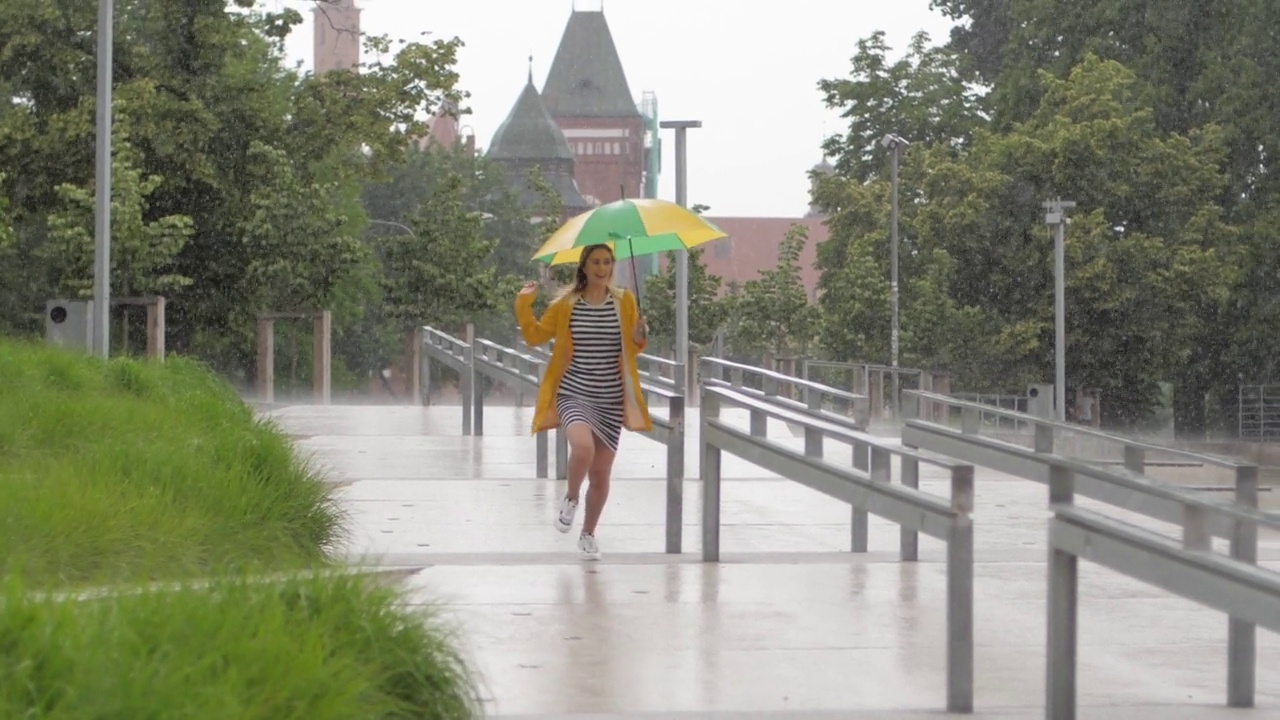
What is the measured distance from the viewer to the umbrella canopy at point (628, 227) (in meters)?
10.7

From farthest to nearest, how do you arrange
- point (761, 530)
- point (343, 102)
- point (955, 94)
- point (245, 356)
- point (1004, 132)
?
point (955, 94) < point (1004, 132) < point (245, 356) < point (343, 102) < point (761, 530)

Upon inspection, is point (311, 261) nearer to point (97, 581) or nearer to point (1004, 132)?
point (1004, 132)

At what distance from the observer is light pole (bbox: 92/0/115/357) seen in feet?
84.3

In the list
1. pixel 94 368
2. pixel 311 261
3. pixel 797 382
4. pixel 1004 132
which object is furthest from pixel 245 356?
pixel 797 382

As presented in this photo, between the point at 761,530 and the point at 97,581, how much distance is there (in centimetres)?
565

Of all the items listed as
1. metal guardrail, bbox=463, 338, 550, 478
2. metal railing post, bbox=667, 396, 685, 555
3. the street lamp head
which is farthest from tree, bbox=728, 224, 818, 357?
metal railing post, bbox=667, 396, 685, 555

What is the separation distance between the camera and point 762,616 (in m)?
8.12

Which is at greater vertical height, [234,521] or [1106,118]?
[1106,118]

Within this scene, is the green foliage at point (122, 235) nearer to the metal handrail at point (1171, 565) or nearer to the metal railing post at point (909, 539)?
the metal railing post at point (909, 539)

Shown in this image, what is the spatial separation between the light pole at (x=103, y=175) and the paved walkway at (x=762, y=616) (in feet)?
44.2

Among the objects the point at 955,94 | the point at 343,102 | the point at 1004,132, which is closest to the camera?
the point at 343,102

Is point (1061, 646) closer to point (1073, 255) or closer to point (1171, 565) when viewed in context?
point (1171, 565)

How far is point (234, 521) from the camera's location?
8758 millimetres

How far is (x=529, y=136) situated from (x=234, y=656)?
151698 millimetres
